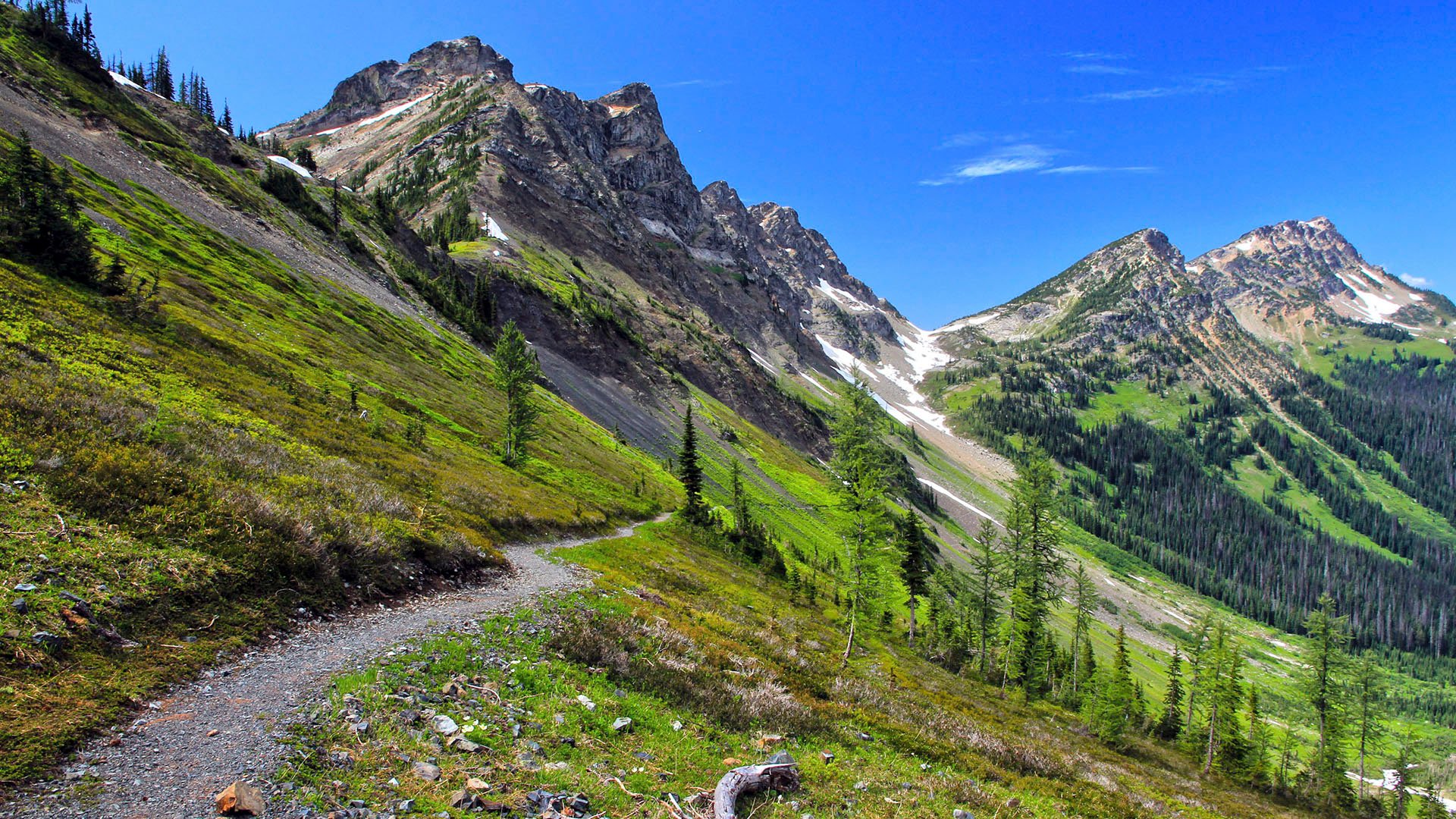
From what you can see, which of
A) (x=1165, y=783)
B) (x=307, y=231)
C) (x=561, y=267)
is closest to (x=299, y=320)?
(x=307, y=231)

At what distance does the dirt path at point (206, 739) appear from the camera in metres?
5.72

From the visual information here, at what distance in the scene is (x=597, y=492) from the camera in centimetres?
5031

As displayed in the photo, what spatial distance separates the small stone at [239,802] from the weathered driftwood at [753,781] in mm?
5318

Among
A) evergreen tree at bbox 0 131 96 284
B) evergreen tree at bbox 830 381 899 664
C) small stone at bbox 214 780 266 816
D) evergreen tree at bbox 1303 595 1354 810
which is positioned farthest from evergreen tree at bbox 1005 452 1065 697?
evergreen tree at bbox 0 131 96 284

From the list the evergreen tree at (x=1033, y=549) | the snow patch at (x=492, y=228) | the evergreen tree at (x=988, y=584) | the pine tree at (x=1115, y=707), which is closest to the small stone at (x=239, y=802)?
the evergreen tree at (x=1033, y=549)

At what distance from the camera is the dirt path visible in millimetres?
5723

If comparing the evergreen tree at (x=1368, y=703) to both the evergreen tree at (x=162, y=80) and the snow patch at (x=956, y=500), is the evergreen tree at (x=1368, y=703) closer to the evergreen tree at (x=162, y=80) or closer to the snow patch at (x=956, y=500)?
the snow patch at (x=956, y=500)

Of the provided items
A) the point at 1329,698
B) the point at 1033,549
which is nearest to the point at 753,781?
the point at 1033,549

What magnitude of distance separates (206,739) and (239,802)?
1.81m

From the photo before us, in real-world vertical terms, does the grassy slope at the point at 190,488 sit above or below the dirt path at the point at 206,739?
above

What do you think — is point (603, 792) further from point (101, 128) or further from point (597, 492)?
point (101, 128)

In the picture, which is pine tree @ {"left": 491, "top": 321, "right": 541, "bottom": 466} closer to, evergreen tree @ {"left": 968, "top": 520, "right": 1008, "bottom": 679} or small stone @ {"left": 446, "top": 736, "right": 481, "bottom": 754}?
evergreen tree @ {"left": 968, "top": 520, "right": 1008, "bottom": 679}

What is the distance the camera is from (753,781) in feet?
29.0

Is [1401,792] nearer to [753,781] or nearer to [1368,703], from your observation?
[1368,703]
